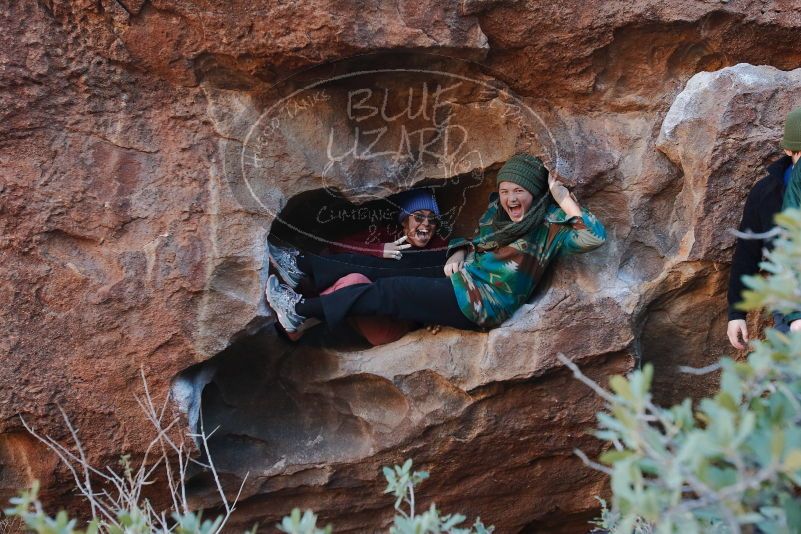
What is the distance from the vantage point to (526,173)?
3264 mm

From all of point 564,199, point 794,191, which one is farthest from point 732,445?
point 564,199

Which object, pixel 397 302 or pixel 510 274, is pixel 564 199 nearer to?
pixel 510 274

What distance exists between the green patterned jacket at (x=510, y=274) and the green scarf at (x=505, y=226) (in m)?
0.02

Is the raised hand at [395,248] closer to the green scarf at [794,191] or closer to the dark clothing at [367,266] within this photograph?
the dark clothing at [367,266]

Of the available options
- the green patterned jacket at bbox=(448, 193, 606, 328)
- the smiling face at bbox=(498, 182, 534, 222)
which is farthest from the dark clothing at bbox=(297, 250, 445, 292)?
the smiling face at bbox=(498, 182, 534, 222)

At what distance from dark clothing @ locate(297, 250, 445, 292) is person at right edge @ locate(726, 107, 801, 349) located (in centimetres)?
110

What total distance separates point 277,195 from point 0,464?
4.80 feet

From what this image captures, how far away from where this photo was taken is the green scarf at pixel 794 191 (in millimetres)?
2814

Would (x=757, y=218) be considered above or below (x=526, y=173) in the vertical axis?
below

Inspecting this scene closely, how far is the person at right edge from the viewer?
285 centimetres

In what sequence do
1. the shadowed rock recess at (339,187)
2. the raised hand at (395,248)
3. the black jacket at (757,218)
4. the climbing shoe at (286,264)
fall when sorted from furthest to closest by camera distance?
1. the raised hand at (395,248)
2. the climbing shoe at (286,264)
3. the shadowed rock recess at (339,187)
4. the black jacket at (757,218)

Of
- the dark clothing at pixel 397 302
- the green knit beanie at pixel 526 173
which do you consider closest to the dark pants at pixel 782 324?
the green knit beanie at pixel 526 173

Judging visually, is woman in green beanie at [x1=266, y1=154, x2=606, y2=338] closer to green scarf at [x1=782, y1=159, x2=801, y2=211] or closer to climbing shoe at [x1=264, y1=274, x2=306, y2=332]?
climbing shoe at [x1=264, y1=274, x2=306, y2=332]

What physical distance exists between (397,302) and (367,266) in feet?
0.90
